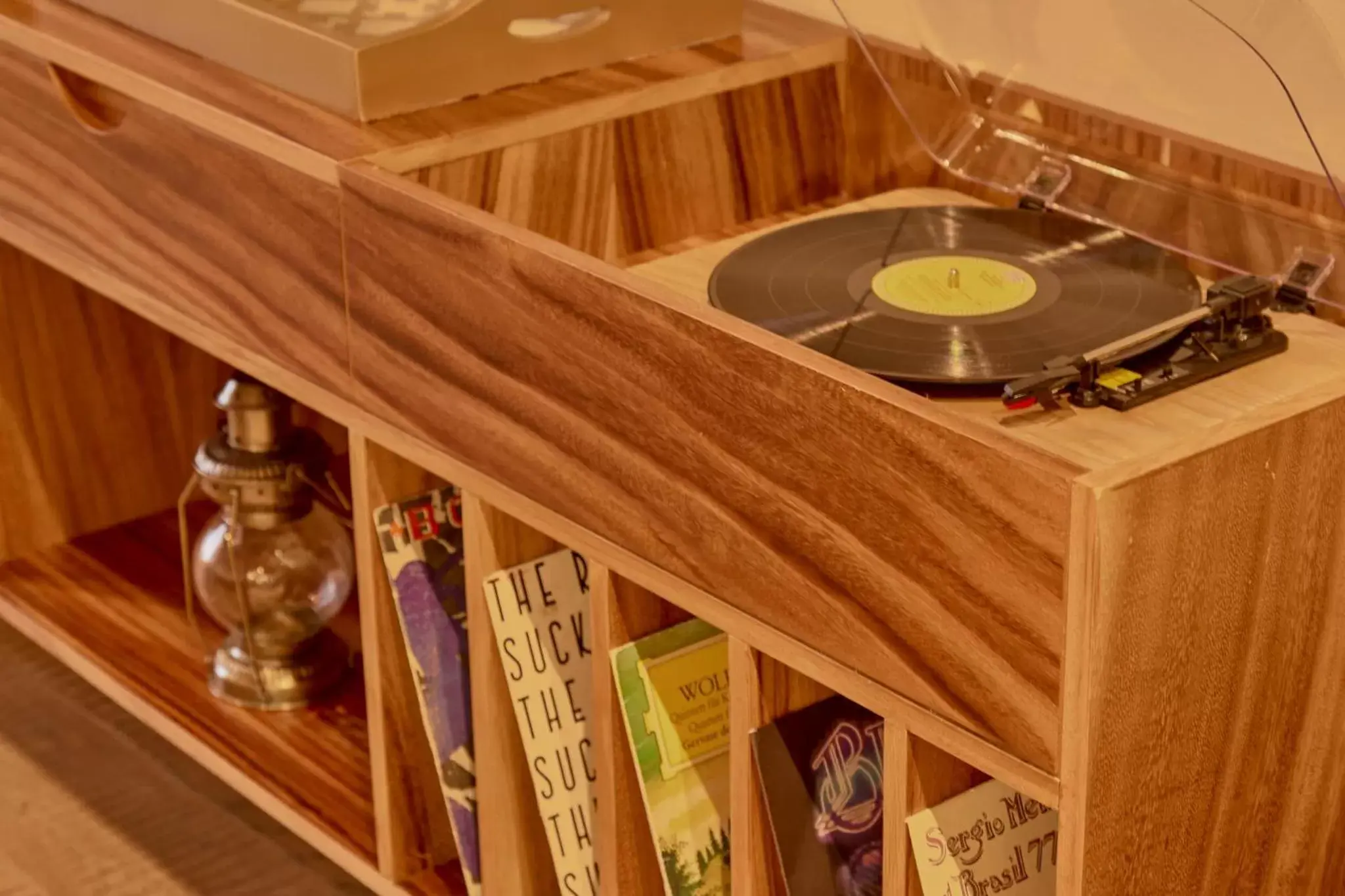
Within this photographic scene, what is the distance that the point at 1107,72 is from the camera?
1.20m

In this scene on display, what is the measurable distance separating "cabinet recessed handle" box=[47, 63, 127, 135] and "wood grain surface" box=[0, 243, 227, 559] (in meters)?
0.39

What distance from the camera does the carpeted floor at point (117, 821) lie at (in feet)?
5.44

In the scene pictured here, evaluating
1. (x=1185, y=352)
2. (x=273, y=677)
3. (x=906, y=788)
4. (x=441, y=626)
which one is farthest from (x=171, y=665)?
(x=1185, y=352)

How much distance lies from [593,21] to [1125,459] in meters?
0.64

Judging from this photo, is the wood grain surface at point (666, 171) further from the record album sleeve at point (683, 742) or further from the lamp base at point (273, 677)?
the lamp base at point (273, 677)

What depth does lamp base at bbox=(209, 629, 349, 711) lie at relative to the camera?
1621 millimetres

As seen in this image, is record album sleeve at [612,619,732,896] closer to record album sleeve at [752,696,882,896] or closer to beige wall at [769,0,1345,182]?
record album sleeve at [752,696,882,896]

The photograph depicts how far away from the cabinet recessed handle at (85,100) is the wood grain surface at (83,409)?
1.27 ft

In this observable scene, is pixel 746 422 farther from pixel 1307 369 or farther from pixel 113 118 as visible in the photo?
pixel 113 118

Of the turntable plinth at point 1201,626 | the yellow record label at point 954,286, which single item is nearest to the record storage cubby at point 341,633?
the turntable plinth at point 1201,626

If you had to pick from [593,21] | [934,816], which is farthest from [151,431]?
[934,816]

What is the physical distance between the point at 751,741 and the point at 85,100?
2.47 ft

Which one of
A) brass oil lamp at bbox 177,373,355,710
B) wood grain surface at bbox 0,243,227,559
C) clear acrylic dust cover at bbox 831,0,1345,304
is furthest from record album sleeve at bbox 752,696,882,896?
wood grain surface at bbox 0,243,227,559

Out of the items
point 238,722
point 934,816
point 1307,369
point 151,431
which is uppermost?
point 1307,369
